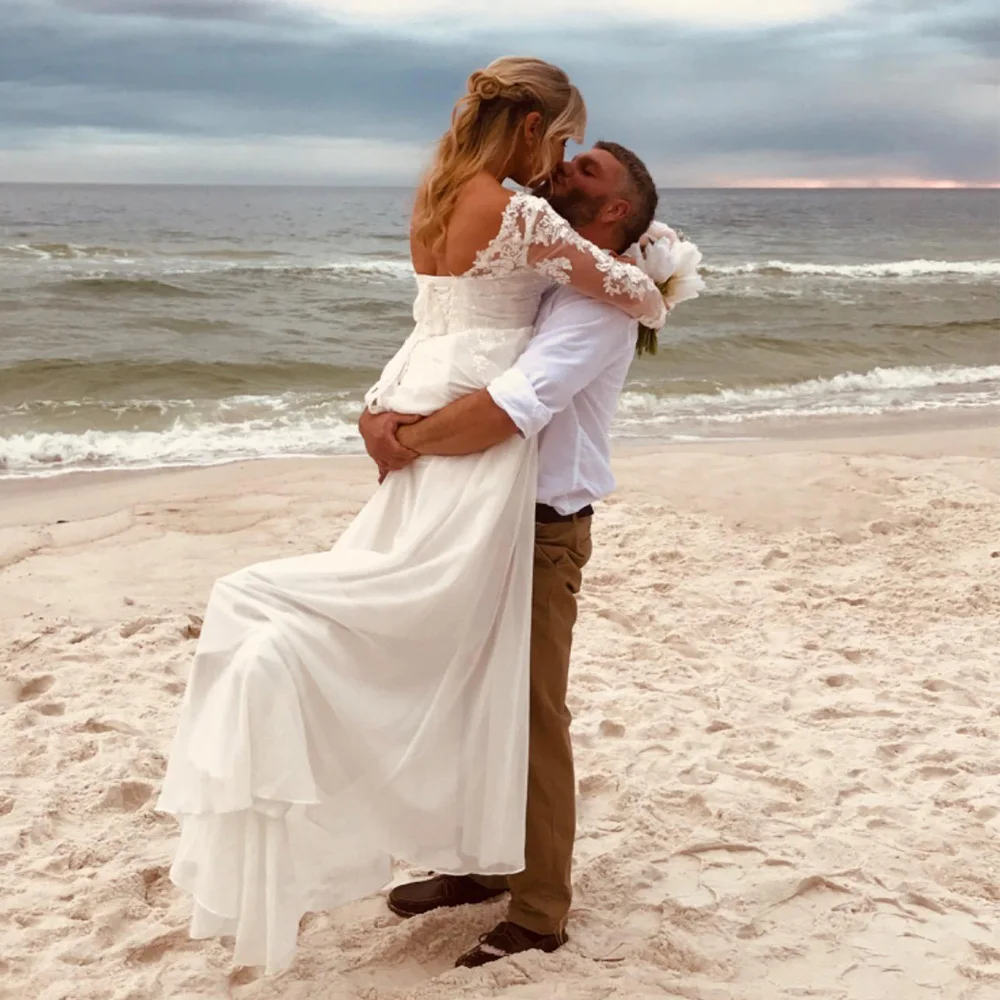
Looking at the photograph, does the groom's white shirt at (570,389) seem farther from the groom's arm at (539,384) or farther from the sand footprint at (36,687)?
the sand footprint at (36,687)

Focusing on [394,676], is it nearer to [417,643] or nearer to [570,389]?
[417,643]

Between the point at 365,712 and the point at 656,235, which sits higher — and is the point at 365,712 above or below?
below

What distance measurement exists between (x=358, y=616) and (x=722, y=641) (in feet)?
9.22

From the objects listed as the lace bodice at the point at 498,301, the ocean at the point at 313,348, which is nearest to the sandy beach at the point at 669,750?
the lace bodice at the point at 498,301

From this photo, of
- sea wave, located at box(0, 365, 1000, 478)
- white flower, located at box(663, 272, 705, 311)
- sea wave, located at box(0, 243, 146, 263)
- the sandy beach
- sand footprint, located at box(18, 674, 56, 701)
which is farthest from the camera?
sea wave, located at box(0, 243, 146, 263)

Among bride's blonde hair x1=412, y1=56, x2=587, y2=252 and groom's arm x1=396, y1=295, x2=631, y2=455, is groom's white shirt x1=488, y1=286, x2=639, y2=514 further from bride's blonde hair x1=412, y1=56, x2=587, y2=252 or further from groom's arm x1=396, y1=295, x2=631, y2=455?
bride's blonde hair x1=412, y1=56, x2=587, y2=252

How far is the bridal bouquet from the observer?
270 centimetres

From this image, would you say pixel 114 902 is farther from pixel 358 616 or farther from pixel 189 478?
pixel 189 478

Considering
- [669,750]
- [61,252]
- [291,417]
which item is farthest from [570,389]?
[61,252]

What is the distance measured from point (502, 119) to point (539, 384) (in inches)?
22.0

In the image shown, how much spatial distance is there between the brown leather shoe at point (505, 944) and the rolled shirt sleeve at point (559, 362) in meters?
1.28

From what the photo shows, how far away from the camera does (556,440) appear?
8.75 ft

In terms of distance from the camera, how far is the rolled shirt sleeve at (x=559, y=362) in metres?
2.47

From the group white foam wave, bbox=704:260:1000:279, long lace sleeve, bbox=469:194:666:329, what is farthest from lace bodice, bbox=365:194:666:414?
white foam wave, bbox=704:260:1000:279
